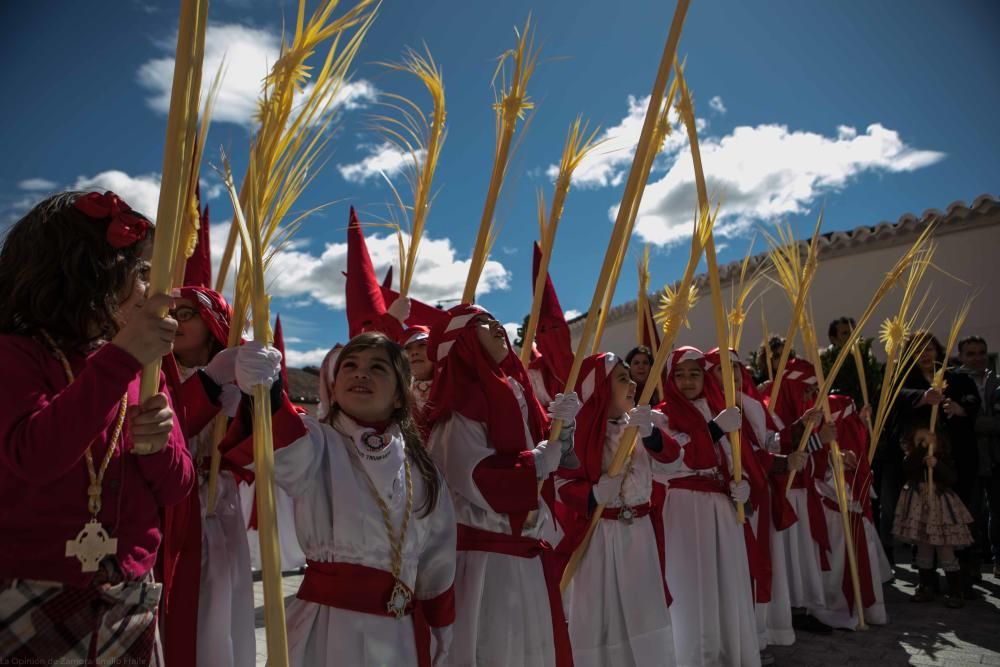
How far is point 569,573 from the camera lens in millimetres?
3801

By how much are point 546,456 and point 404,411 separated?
0.71m

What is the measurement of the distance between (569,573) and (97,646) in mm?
2729

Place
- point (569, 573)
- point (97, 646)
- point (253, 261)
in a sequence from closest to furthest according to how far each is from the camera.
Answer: point (97, 646) < point (253, 261) < point (569, 573)

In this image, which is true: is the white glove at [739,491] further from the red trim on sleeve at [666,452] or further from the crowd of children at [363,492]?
the red trim on sleeve at [666,452]

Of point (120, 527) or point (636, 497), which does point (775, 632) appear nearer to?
point (636, 497)

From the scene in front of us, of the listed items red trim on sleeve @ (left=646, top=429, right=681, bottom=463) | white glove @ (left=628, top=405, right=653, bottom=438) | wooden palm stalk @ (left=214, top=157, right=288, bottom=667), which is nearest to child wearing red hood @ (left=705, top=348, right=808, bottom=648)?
red trim on sleeve @ (left=646, top=429, right=681, bottom=463)

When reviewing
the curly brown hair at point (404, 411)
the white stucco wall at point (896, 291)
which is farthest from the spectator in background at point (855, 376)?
the curly brown hair at point (404, 411)

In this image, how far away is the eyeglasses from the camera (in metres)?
2.64

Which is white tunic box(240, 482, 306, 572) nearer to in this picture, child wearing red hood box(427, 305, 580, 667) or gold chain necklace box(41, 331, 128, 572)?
child wearing red hood box(427, 305, 580, 667)

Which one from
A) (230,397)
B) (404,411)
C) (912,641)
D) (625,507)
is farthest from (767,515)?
(230,397)

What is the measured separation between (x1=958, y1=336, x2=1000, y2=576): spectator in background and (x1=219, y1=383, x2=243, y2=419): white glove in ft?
23.8

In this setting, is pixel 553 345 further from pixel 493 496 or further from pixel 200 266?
pixel 493 496

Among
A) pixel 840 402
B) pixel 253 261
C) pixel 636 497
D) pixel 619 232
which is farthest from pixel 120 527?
pixel 840 402

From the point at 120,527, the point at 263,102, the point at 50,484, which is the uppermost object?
the point at 263,102
